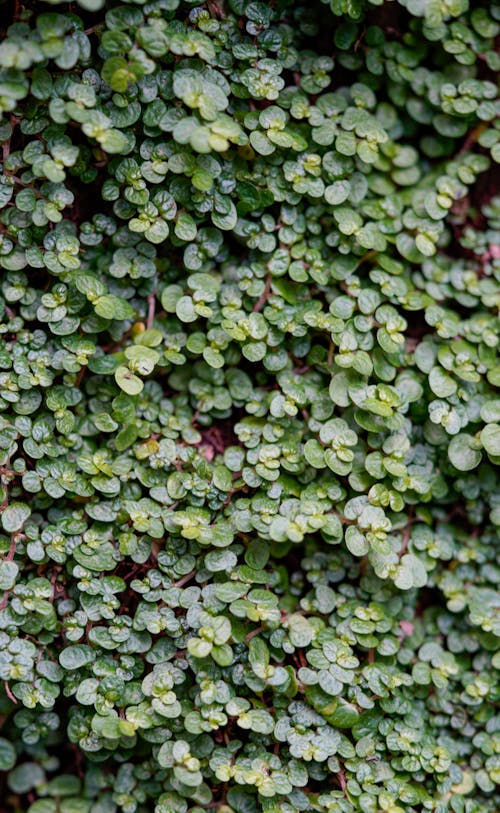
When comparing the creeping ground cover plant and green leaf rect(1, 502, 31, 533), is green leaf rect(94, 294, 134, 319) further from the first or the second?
green leaf rect(1, 502, 31, 533)

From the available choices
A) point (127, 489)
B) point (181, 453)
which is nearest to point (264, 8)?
point (181, 453)

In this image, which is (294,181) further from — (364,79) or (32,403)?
(32,403)

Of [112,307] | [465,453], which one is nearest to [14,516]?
[112,307]

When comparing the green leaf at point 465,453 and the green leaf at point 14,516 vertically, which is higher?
the green leaf at point 465,453

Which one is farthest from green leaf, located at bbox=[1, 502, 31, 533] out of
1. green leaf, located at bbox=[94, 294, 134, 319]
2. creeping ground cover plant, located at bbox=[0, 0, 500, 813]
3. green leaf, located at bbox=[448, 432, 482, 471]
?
green leaf, located at bbox=[448, 432, 482, 471]

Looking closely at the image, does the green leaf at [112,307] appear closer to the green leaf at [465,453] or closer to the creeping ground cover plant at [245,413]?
the creeping ground cover plant at [245,413]

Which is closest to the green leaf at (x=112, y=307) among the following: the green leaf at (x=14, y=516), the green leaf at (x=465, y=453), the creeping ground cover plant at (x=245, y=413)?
the creeping ground cover plant at (x=245, y=413)

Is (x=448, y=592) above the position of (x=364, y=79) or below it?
below

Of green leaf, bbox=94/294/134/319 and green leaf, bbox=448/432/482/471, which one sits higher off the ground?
green leaf, bbox=94/294/134/319
